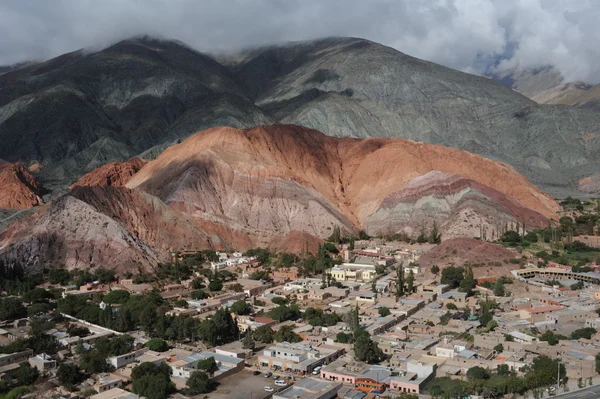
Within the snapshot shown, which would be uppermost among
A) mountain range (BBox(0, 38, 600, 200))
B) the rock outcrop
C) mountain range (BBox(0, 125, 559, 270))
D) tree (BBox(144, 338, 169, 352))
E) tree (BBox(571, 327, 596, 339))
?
mountain range (BBox(0, 38, 600, 200))

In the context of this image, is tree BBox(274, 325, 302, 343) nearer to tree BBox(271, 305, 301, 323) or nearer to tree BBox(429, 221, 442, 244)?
tree BBox(271, 305, 301, 323)

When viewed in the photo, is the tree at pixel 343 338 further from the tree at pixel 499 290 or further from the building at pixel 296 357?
the tree at pixel 499 290

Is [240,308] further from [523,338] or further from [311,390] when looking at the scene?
[523,338]

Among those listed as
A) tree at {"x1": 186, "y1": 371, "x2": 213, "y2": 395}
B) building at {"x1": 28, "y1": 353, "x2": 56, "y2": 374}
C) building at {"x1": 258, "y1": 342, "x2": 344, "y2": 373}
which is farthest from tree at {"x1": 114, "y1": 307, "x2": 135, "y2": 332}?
tree at {"x1": 186, "y1": 371, "x2": 213, "y2": 395}

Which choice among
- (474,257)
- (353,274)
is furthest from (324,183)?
(474,257)

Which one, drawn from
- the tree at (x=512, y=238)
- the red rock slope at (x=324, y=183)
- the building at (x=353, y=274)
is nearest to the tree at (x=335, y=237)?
the red rock slope at (x=324, y=183)

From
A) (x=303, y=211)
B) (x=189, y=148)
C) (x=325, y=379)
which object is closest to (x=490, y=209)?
(x=303, y=211)

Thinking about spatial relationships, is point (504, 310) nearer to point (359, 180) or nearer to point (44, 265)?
point (44, 265)

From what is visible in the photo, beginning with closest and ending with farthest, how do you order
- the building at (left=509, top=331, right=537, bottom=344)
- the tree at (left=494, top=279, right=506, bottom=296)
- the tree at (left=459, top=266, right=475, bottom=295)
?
the building at (left=509, top=331, right=537, bottom=344)
the tree at (left=494, top=279, right=506, bottom=296)
the tree at (left=459, top=266, right=475, bottom=295)
